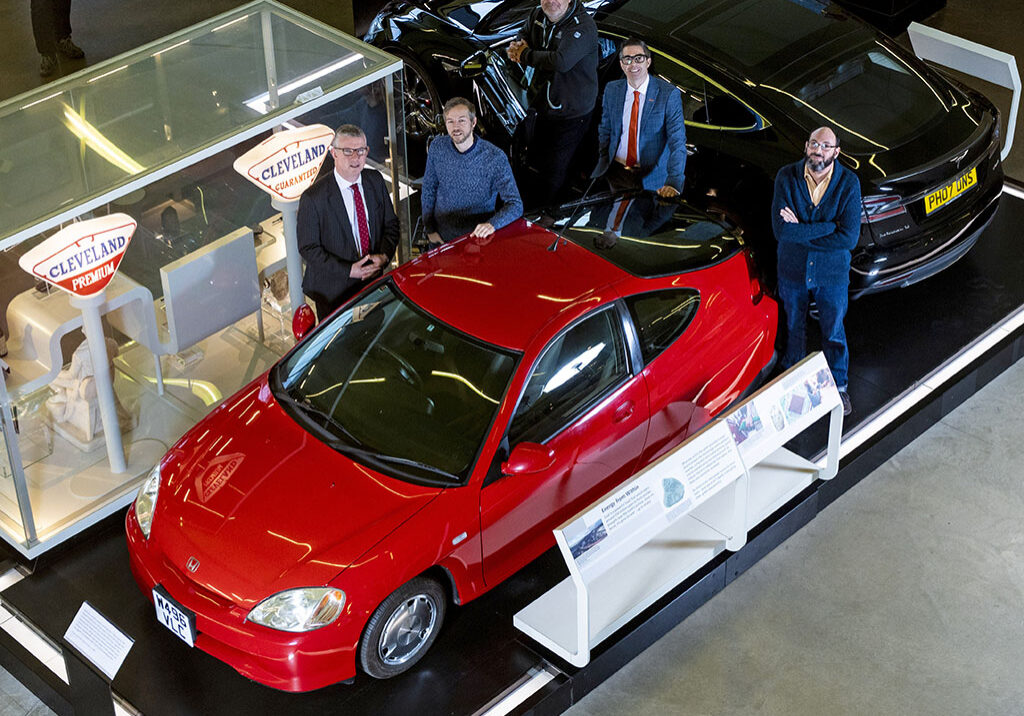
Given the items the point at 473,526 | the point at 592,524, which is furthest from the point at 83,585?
the point at 592,524

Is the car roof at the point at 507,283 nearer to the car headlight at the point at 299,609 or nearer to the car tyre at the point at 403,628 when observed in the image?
the car tyre at the point at 403,628

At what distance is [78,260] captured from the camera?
A: 5875 mm

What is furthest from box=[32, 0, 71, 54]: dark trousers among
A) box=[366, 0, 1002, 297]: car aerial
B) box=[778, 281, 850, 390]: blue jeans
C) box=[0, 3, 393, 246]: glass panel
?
box=[778, 281, 850, 390]: blue jeans

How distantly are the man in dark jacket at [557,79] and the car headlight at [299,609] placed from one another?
363cm

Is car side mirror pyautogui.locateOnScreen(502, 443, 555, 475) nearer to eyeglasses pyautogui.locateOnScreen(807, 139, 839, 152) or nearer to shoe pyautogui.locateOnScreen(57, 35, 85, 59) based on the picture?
eyeglasses pyautogui.locateOnScreen(807, 139, 839, 152)

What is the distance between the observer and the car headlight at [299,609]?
5117 mm

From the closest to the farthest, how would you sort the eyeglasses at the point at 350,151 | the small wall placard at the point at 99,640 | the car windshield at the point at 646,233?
the small wall placard at the point at 99,640 < the car windshield at the point at 646,233 < the eyeglasses at the point at 350,151

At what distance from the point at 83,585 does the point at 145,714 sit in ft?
2.79

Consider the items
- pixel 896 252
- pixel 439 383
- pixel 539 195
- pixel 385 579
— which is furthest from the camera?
pixel 539 195

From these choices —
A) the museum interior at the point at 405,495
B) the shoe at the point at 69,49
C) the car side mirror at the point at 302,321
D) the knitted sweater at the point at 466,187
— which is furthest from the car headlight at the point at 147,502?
the shoe at the point at 69,49

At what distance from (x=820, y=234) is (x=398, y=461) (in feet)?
7.85

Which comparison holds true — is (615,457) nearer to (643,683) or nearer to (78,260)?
(643,683)

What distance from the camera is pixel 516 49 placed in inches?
313

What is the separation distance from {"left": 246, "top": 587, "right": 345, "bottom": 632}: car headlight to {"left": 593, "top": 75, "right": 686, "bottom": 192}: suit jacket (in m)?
3.13
